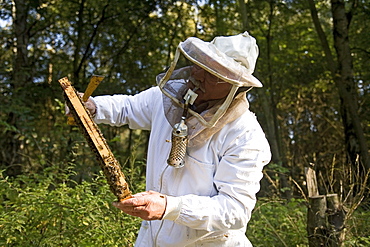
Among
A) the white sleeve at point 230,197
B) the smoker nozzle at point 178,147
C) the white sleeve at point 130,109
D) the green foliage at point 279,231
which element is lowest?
the green foliage at point 279,231

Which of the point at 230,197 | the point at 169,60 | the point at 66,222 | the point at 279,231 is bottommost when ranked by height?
the point at 279,231

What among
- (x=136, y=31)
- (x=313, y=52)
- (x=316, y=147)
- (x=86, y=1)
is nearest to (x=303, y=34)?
(x=313, y=52)

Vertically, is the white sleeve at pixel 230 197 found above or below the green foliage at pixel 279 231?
above

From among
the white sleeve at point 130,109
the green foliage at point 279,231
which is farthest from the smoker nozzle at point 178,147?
the green foliage at point 279,231

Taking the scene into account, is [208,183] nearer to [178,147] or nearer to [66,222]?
[178,147]

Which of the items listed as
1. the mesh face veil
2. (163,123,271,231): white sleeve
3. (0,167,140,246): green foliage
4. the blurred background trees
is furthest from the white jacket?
the blurred background trees

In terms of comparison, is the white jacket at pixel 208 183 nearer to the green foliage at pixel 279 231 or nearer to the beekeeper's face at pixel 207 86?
the beekeeper's face at pixel 207 86

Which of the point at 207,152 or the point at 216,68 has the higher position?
the point at 216,68

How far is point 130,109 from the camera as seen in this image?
92.4 inches

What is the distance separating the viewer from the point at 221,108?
1.91 meters

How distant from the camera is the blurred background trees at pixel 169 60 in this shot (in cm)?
628

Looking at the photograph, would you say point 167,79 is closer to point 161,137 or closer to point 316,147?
point 161,137

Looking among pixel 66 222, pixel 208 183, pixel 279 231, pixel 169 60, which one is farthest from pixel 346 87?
pixel 208 183

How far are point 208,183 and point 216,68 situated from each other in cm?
54
